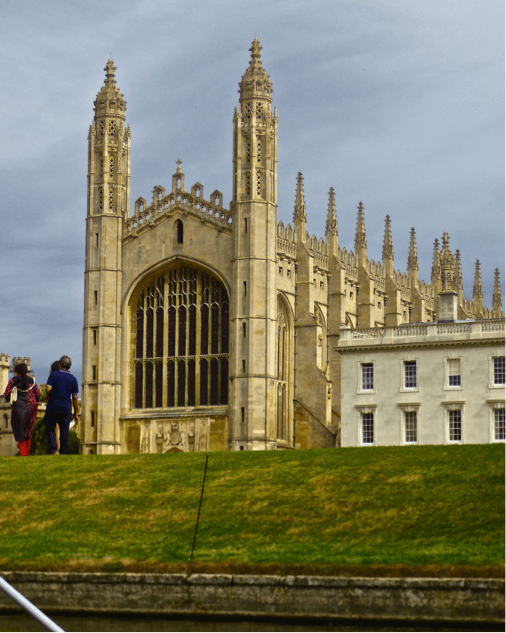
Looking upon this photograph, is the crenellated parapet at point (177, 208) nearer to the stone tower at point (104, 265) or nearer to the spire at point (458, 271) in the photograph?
the stone tower at point (104, 265)

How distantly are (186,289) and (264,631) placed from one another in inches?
1755

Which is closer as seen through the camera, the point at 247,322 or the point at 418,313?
the point at 247,322

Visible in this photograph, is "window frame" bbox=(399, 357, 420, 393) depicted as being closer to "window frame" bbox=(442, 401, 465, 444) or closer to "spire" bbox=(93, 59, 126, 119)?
"window frame" bbox=(442, 401, 465, 444)

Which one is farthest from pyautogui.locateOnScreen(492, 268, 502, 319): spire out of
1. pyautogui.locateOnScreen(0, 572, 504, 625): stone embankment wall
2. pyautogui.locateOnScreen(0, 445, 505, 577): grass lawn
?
pyautogui.locateOnScreen(0, 572, 504, 625): stone embankment wall

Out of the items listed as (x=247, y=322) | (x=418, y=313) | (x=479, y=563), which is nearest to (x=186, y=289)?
(x=247, y=322)

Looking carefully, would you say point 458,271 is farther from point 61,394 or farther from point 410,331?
point 61,394

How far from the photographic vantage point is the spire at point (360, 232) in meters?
74.1

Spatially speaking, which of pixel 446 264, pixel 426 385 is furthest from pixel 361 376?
pixel 446 264

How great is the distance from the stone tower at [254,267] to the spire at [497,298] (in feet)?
128

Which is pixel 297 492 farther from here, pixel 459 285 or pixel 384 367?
pixel 459 285

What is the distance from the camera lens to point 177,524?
87.9 ft

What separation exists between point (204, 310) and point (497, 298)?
41.3 m

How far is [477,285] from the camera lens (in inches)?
3844

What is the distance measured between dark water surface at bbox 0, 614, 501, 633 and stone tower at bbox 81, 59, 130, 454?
41223 millimetres
